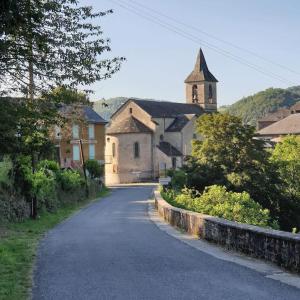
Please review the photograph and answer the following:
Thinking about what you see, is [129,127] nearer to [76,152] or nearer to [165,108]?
[165,108]

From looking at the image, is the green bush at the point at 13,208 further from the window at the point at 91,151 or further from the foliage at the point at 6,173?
the window at the point at 91,151

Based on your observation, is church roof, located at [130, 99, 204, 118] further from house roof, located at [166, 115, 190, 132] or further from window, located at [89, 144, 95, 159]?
window, located at [89, 144, 95, 159]

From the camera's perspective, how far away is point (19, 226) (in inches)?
832

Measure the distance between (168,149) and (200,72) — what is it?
69.1 feet

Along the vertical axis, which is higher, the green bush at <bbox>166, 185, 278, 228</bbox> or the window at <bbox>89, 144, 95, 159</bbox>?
the window at <bbox>89, 144, 95, 159</bbox>

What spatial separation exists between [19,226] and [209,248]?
33.9 feet

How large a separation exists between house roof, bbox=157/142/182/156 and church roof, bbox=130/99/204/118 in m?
4.41

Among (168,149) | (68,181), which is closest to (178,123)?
(168,149)

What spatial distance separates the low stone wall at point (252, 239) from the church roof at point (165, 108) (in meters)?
64.2

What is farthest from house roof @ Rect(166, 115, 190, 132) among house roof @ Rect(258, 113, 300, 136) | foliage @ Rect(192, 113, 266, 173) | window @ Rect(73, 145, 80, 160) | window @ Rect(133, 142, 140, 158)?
foliage @ Rect(192, 113, 266, 173)

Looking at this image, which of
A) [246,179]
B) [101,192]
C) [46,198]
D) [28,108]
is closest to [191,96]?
[101,192]

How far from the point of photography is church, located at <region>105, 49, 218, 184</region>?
7625 cm

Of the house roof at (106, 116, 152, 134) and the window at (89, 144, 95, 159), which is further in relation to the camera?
the house roof at (106, 116, 152, 134)

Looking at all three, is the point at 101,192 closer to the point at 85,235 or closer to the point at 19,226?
the point at 19,226
